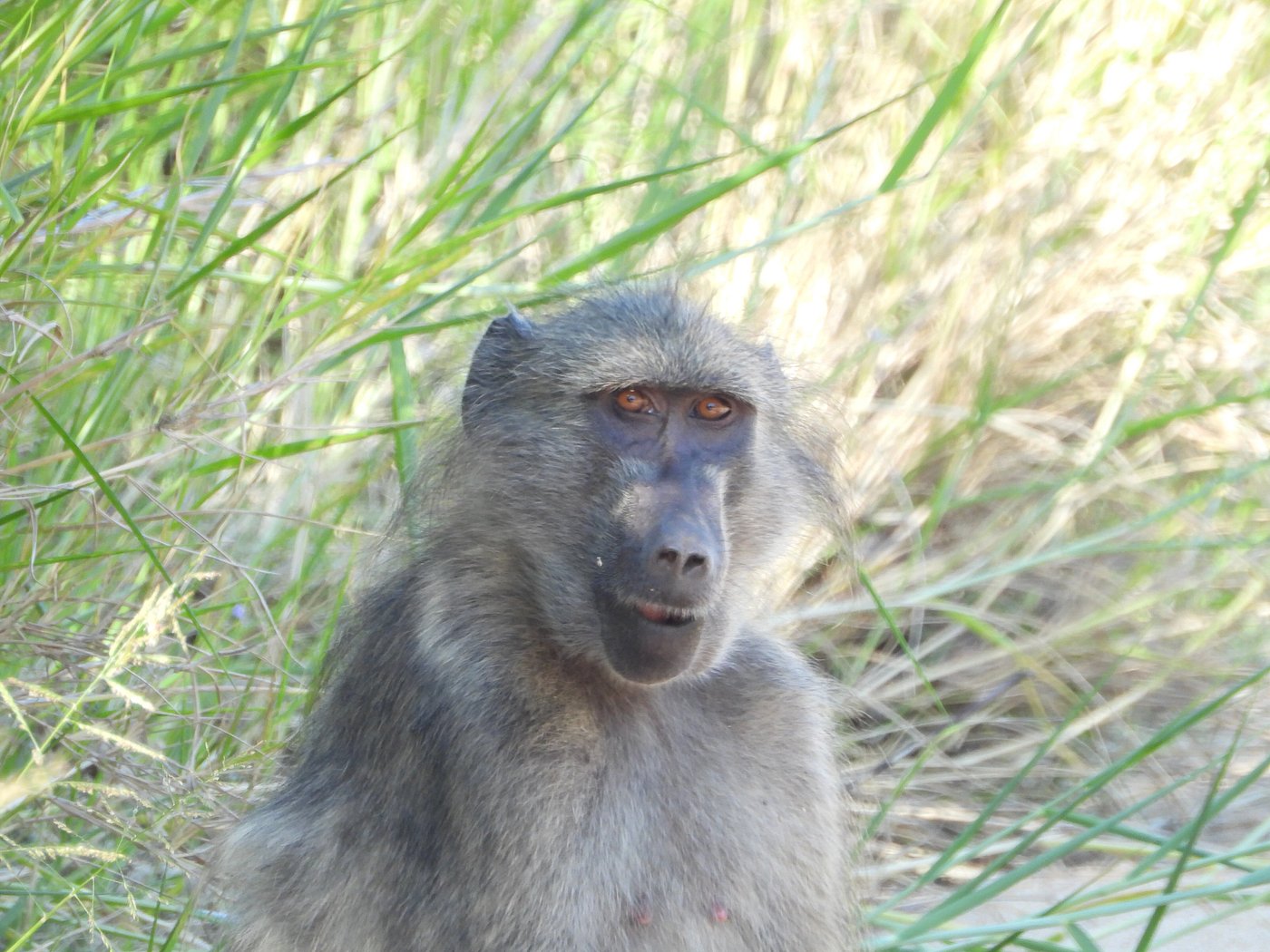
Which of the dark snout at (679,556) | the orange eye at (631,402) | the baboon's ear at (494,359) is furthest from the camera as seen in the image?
the baboon's ear at (494,359)

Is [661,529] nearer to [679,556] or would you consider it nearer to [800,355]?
[679,556]

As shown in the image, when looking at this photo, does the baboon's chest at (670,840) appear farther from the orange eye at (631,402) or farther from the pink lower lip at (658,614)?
the orange eye at (631,402)

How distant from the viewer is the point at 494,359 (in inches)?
89.7

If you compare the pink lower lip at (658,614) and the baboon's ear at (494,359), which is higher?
the baboon's ear at (494,359)

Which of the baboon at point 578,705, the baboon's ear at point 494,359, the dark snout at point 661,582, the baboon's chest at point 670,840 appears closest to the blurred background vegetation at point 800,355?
the baboon's ear at point 494,359

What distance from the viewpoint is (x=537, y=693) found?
1.98 metres

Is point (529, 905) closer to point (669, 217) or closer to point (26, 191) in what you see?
point (669, 217)

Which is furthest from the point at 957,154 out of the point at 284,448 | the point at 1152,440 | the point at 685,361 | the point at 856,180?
the point at 284,448

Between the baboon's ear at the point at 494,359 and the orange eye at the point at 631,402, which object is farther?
the baboon's ear at the point at 494,359

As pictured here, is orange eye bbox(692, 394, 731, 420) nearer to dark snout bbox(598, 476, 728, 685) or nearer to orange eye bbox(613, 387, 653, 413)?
orange eye bbox(613, 387, 653, 413)

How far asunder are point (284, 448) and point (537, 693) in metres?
0.57

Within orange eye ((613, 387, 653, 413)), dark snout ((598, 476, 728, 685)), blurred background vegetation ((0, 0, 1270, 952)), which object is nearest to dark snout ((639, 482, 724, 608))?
dark snout ((598, 476, 728, 685))

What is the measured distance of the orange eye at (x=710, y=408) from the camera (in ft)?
7.12

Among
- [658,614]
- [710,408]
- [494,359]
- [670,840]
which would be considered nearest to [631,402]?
[710,408]
